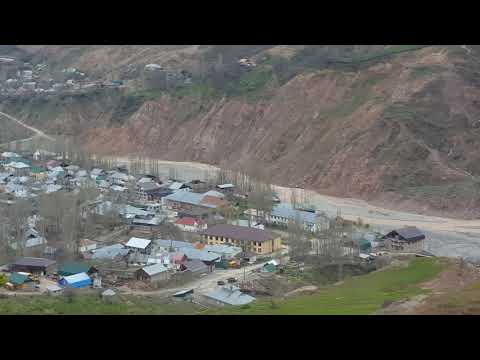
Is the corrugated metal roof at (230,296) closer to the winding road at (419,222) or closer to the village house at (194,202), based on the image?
the winding road at (419,222)

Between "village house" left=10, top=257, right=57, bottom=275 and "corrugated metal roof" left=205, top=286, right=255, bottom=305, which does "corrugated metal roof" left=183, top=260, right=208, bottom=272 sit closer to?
"corrugated metal roof" left=205, top=286, right=255, bottom=305

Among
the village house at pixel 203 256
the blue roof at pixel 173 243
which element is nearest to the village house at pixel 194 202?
the blue roof at pixel 173 243

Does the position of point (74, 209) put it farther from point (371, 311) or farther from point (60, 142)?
point (60, 142)

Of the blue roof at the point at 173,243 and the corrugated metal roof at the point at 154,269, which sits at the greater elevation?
the blue roof at the point at 173,243

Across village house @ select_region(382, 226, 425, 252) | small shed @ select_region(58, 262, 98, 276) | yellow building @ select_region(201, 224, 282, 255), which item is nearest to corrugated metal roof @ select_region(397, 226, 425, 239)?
village house @ select_region(382, 226, 425, 252)

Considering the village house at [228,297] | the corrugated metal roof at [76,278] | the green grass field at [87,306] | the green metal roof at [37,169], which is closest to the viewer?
the green grass field at [87,306]

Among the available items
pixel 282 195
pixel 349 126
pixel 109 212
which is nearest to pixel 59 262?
pixel 109 212

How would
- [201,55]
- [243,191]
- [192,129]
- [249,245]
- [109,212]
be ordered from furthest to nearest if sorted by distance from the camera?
[201,55] → [192,129] → [243,191] → [109,212] → [249,245]
